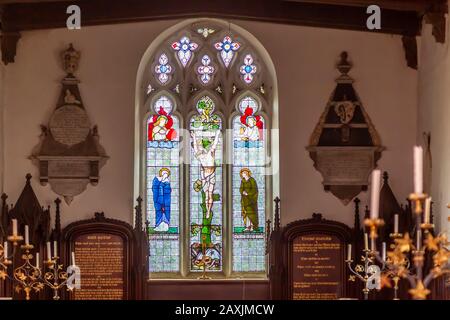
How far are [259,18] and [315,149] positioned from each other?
2.28 metres

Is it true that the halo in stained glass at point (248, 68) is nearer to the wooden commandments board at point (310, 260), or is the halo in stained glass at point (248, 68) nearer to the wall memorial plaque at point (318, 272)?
the wooden commandments board at point (310, 260)

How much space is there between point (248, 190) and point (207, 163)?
830mm

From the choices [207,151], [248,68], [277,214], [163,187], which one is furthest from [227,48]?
[277,214]

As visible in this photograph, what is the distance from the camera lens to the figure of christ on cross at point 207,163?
17719 mm

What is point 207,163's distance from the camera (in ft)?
58.3

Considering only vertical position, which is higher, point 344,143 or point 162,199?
point 344,143

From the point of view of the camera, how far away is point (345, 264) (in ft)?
55.1

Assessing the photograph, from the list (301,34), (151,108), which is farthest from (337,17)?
(151,108)

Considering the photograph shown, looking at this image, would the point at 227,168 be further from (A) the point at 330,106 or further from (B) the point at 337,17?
(B) the point at 337,17

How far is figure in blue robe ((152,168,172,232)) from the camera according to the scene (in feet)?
57.7

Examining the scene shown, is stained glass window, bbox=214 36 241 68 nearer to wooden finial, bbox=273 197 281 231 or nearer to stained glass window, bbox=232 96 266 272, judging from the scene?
stained glass window, bbox=232 96 266 272

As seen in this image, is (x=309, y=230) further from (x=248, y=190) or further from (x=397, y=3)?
(x=397, y=3)

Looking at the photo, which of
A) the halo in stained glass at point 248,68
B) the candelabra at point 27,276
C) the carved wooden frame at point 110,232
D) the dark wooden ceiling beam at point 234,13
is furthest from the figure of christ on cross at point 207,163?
the candelabra at point 27,276

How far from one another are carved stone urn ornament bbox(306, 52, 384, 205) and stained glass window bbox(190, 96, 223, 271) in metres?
1.76
